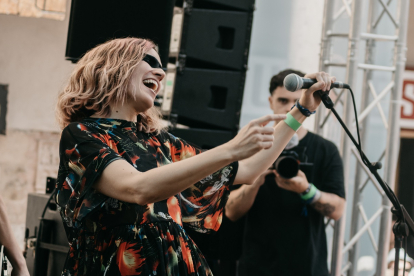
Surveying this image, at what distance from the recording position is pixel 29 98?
5918mm

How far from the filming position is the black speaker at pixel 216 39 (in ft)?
9.59

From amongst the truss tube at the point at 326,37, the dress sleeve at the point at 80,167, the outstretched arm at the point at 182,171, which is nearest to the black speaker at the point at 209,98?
the truss tube at the point at 326,37

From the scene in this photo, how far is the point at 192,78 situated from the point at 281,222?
0.99 meters

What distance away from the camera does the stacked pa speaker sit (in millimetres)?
2924

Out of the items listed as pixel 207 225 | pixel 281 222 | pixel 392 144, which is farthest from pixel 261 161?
pixel 392 144

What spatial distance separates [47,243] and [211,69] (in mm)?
1295

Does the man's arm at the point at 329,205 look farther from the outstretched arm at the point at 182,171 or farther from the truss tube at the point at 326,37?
the outstretched arm at the point at 182,171

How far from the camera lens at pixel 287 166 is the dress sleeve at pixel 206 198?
69 cm

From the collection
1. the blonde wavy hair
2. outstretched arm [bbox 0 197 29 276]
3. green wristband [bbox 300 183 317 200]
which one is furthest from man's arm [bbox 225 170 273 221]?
outstretched arm [bbox 0 197 29 276]

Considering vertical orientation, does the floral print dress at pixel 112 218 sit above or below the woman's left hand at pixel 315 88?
below

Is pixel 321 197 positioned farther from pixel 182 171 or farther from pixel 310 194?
pixel 182 171

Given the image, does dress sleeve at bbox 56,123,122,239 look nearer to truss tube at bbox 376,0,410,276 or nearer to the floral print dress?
the floral print dress

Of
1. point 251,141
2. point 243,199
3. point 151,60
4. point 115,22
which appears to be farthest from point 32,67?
point 251,141

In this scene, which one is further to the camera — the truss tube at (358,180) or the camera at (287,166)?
the truss tube at (358,180)
